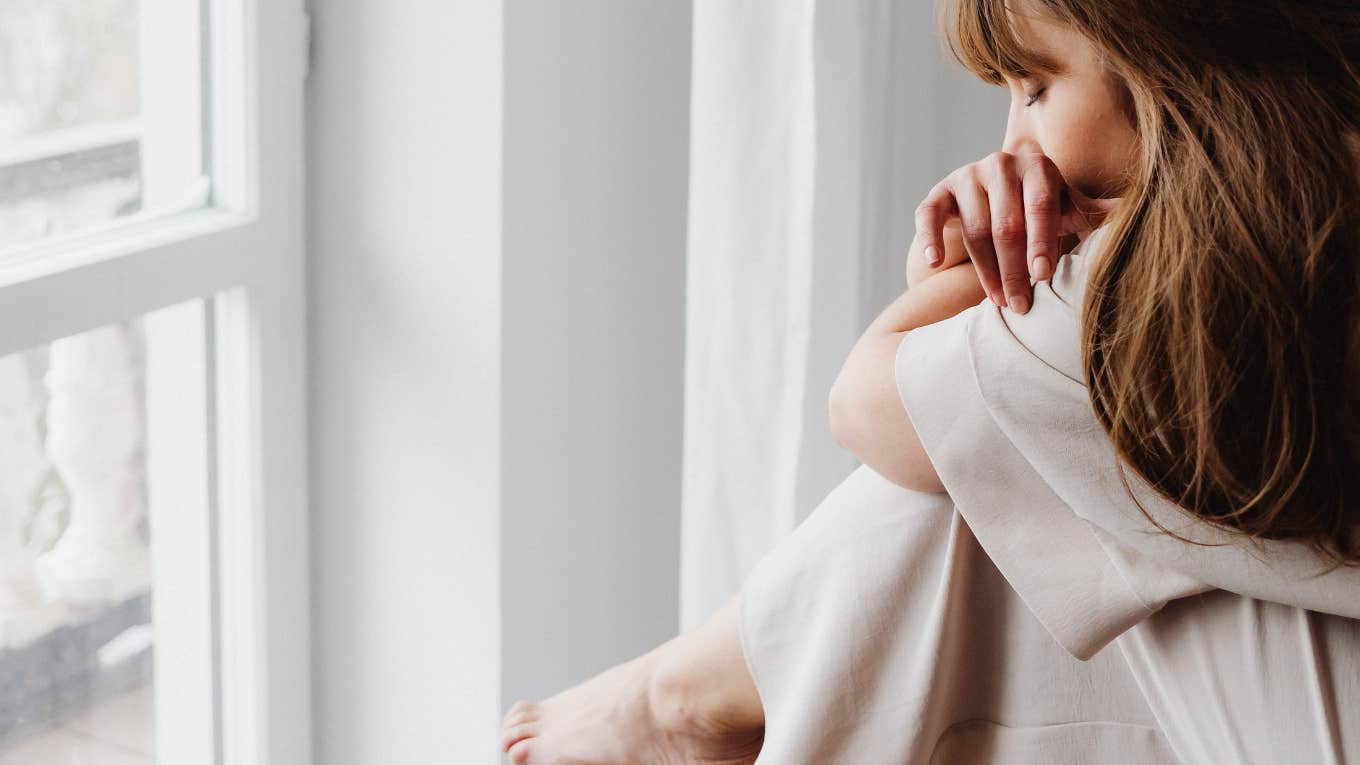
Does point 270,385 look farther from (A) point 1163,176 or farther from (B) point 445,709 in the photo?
(A) point 1163,176

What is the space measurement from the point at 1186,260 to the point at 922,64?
0.81m

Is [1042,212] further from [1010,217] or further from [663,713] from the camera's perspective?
[663,713]

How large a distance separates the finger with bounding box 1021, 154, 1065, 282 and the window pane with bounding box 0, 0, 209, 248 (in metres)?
0.75

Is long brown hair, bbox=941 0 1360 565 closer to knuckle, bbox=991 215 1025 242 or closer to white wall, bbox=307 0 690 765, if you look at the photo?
knuckle, bbox=991 215 1025 242

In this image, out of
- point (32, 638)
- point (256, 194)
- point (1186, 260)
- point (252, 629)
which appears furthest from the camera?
point (252, 629)

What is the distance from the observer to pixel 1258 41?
74 centimetres

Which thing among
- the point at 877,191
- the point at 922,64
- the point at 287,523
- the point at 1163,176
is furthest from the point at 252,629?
the point at 1163,176

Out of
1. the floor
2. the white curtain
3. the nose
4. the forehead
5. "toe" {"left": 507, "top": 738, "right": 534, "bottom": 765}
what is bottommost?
the floor

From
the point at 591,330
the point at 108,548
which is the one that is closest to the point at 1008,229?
the point at 591,330

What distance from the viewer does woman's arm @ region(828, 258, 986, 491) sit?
0.85 m

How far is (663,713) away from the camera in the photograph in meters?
1.07

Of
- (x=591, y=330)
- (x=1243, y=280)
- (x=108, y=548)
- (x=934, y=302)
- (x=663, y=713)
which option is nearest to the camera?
(x=1243, y=280)

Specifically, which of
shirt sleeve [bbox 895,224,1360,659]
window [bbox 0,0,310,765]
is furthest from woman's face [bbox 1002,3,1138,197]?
window [bbox 0,0,310,765]

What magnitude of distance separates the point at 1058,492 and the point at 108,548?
2.84ft
